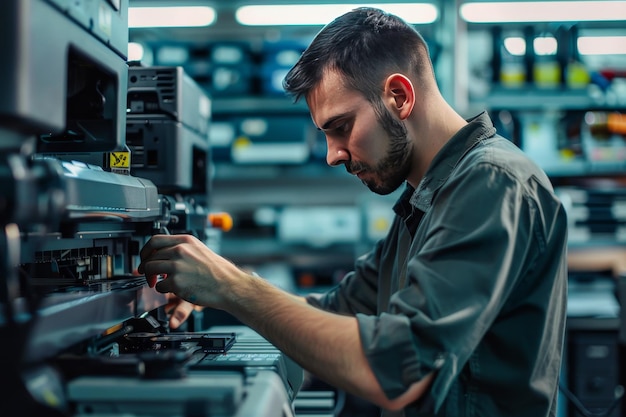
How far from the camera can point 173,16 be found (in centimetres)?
322

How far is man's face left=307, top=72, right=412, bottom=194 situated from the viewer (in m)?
1.16

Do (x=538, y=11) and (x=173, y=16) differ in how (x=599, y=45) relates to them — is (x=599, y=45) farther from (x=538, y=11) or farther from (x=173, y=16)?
(x=173, y=16)

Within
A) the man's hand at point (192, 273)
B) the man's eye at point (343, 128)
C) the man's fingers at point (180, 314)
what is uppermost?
the man's eye at point (343, 128)

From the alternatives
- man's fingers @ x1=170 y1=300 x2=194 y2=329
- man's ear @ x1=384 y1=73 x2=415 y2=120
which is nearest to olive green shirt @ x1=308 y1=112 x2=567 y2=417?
man's ear @ x1=384 y1=73 x2=415 y2=120

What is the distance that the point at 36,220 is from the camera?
63cm

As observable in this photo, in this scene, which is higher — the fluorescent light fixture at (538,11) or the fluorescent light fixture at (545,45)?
the fluorescent light fixture at (538,11)

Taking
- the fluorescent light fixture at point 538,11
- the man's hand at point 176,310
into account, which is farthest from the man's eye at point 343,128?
the fluorescent light fixture at point 538,11

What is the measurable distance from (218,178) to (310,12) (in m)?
0.95

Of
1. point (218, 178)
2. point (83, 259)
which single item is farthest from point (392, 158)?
point (218, 178)

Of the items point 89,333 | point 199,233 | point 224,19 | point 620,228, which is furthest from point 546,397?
point 224,19

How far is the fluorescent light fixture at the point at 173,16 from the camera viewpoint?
3.12 meters

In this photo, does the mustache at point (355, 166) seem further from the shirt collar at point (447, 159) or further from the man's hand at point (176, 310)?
the man's hand at point (176, 310)

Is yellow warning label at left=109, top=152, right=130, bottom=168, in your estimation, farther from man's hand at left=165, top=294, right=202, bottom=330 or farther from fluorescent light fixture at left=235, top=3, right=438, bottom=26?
fluorescent light fixture at left=235, top=3, right=438, bottom=26

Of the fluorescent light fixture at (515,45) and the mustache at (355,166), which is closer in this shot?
the mustache at (355,166)
